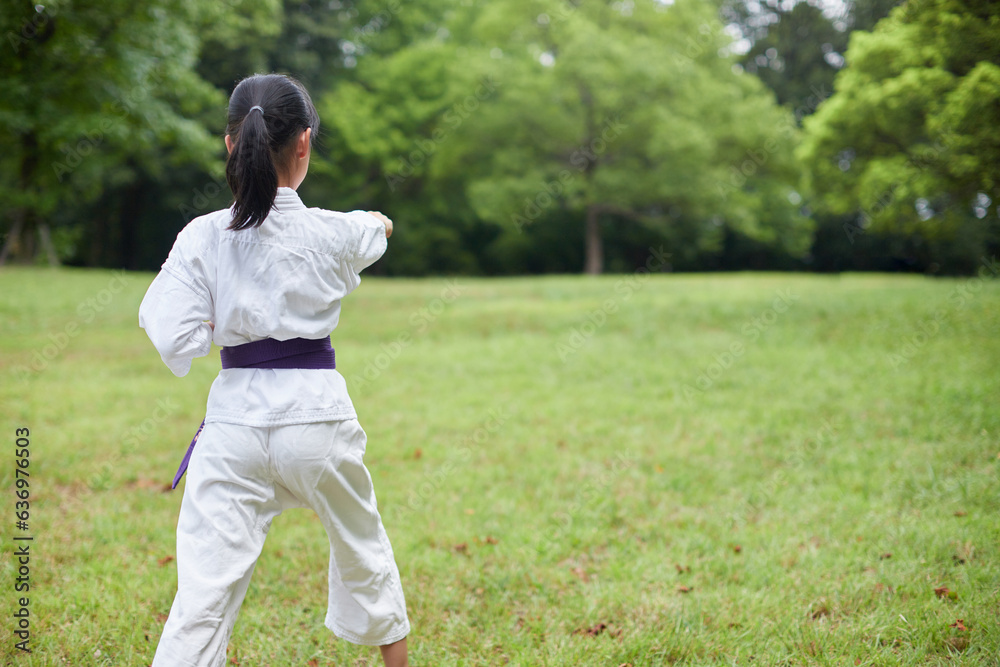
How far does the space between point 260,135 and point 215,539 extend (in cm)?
105

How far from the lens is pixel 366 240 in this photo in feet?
6.50

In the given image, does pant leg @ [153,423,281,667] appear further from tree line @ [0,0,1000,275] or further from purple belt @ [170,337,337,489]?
tree line @ [0,0,1000,275]

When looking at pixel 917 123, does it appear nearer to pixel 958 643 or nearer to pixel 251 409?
pixel 958 643

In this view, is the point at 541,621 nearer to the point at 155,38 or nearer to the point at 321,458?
the point at 321,458

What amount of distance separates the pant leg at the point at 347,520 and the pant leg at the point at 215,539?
0.08 metres

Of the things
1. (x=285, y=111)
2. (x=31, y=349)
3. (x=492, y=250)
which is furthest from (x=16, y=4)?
(x=492, y=250)

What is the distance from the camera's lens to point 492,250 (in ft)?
101

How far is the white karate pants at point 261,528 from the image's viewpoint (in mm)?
1745

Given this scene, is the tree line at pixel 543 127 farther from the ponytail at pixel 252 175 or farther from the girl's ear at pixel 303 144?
the ponytail at pixel 252 175

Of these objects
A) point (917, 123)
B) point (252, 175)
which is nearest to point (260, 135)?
point (252, 175)

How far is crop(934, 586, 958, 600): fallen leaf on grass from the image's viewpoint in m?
2.90

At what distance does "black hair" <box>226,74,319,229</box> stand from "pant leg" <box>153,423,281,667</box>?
0.60 meters

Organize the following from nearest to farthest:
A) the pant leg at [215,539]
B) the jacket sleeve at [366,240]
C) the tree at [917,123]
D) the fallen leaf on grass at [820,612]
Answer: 1. the pant leg at [215,539]
2. the jacket sleeve at [366,240]
3. the fallen leaf on grass at [820,612]
4. the tree at [917,123]

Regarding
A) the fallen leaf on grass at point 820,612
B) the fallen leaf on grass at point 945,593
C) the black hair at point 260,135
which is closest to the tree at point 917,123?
the fallen leaf on grass at point 945,593
